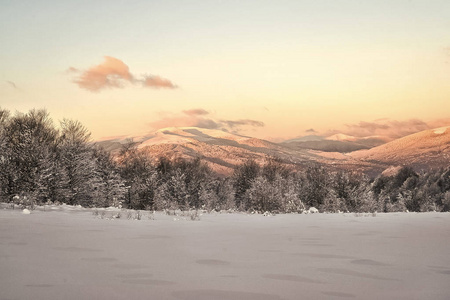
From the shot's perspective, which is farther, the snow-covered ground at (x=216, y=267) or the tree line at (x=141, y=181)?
the tree line at (x=141, y=181)

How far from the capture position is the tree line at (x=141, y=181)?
3650 centimetres

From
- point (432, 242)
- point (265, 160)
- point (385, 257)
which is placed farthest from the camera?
point (265, 160)

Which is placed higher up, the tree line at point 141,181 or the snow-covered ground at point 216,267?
the tree line at point 141,181

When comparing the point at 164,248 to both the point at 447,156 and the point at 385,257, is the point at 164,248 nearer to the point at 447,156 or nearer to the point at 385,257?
the point at 385,257

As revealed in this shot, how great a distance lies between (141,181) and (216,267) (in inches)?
2125

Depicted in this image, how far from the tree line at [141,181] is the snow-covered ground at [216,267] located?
1125 cm

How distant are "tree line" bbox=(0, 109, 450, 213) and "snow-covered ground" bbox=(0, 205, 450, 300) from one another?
36.9 ft

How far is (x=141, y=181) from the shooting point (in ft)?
190

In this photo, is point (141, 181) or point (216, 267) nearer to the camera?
point (216, 267)

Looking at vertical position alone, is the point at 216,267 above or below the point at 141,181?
below

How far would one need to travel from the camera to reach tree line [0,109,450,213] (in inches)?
1437

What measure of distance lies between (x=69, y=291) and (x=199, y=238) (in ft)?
15.1

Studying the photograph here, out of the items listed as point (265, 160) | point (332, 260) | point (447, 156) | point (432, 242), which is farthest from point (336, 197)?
point (447, 156)

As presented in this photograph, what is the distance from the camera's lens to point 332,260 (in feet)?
19.4
